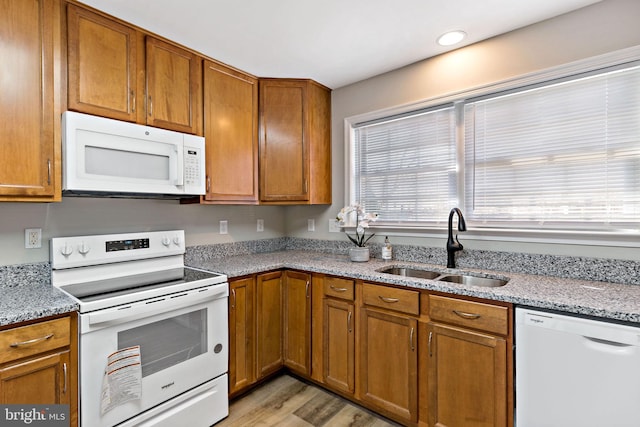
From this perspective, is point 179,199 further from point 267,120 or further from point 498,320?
point 498,320

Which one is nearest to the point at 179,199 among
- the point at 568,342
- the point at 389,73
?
the point at 389,73

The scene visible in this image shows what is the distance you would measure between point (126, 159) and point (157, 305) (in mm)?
844

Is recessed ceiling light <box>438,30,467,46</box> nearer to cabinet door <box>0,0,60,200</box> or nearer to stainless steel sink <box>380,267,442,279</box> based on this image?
stainless steel sink <box>380,267,442,279</box>

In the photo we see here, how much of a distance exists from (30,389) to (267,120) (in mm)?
2141

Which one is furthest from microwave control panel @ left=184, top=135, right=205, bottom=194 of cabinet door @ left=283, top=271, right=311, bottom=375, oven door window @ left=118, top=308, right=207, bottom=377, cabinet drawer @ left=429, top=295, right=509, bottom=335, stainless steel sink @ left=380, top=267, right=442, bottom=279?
cabinet drawer @ left=429, top=295, right=509, bottom=335

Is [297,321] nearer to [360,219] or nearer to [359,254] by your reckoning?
[359,254]

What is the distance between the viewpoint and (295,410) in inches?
83.4

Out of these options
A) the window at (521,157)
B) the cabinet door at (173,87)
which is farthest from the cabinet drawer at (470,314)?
the cabinet door at (173,87)

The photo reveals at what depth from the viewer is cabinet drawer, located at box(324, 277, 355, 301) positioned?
2102 millimetres

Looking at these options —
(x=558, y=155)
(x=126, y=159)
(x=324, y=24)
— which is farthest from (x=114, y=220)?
(x=558, y=155)

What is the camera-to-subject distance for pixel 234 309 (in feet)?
6.96

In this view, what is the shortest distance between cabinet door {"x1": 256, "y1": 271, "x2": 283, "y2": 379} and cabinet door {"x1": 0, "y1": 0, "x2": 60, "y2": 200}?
1319 mm

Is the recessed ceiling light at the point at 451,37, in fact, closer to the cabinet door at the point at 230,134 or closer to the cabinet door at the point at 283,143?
the cabinet door at the point at 283,143

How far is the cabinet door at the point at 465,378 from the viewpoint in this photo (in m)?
1.56
